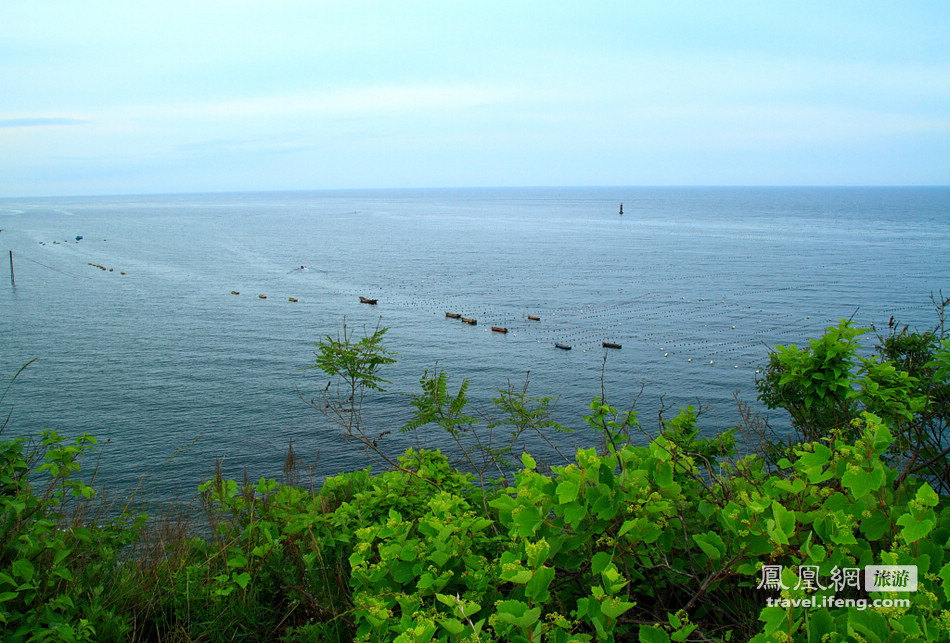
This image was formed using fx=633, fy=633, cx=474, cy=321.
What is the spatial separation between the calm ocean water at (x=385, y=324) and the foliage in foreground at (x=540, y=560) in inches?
84.5

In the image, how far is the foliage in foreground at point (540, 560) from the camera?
3.30 meters

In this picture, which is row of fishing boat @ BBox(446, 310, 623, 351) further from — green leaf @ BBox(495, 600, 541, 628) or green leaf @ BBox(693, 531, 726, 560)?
green leaf @ BBox(495, 600, 541, 628)

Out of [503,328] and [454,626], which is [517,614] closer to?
[454,626]

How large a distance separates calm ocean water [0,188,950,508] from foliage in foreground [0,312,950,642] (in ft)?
7.04

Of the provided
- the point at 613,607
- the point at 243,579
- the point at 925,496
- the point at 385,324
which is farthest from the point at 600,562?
the point at 385,324

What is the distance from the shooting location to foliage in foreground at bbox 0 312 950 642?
3.30 m

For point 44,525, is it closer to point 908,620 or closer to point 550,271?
point 908,620

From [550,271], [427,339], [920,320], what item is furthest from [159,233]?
[920,320]

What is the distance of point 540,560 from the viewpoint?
11.3 ft

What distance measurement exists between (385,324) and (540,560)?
66.7 metres

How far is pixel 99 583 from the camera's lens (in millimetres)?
5934

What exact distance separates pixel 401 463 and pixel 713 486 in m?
3.49

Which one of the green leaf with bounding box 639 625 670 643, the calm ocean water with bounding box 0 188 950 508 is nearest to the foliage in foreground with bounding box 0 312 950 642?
the green leaf with bounding box 639 625 670 643

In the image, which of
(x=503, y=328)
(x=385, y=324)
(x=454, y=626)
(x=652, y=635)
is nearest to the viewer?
(x=454, y=626)
